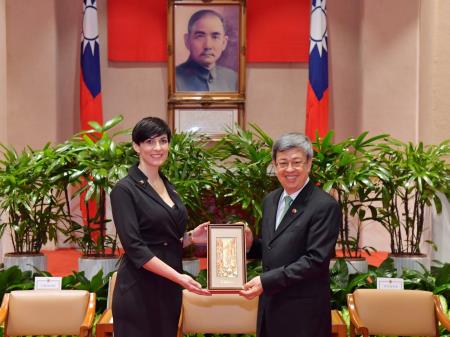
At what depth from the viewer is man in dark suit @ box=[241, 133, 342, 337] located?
2.65 meters

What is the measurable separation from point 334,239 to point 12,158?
3150 millimetres

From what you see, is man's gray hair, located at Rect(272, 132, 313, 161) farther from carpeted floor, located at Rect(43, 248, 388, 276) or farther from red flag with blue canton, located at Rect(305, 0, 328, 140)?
red flag with blue canton, located at Rect(305, 0, 328, 140)

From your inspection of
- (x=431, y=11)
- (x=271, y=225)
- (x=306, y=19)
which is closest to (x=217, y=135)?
(x=306, y=19)

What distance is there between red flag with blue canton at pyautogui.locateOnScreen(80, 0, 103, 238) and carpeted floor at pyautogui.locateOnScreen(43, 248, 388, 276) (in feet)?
5.16

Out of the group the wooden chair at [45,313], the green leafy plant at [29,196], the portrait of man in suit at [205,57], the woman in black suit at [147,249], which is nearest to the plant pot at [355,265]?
the wooden chair at [45,313]

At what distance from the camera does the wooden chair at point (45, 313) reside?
3.92m

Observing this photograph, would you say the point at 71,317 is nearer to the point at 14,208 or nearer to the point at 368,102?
the point at 14,208

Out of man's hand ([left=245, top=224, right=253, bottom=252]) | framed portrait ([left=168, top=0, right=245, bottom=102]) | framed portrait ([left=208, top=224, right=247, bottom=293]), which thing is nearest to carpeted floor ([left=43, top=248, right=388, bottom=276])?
framed portrait ([left=168, top=0, right=245, bottom=102])

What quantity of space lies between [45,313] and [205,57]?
5.52 m

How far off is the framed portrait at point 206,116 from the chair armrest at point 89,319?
502cm

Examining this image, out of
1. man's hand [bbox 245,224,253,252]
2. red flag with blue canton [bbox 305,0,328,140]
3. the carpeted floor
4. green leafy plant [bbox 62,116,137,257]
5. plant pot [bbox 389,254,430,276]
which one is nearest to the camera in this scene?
man's hand [bbox 245,224,253,252]

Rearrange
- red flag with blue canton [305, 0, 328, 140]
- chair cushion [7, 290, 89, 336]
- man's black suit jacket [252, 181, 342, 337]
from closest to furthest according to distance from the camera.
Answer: man's black suit jacket [252, 181, 342, 337]
chair cushion [7, 290, 89, 336]
red flag with blue canton [305, 0, 328, 140]

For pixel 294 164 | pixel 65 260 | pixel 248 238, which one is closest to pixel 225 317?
pixel 248 238

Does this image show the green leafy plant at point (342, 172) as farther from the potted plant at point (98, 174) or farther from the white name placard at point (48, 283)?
the white name placard at point (48, 283)
